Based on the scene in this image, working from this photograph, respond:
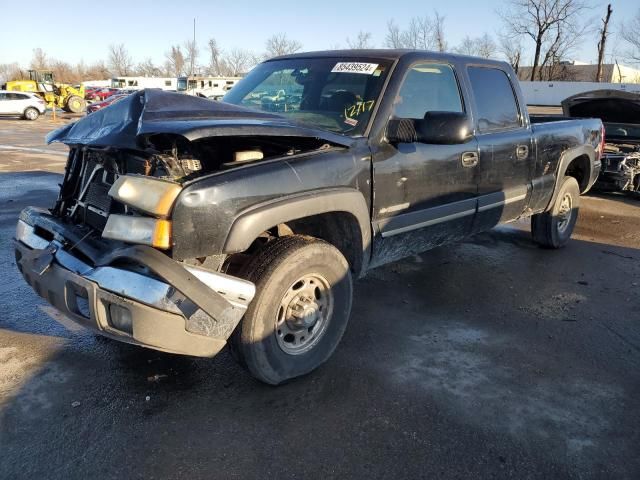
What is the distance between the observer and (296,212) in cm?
281

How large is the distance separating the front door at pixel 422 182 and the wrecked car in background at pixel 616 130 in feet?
18.5

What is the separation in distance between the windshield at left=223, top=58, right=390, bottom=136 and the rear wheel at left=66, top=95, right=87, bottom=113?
34449mm

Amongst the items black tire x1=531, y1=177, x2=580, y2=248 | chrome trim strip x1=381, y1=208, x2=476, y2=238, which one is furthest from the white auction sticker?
black tire x1=531, y1=177, x2=580, y2=248

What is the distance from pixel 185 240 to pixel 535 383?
2.24 metres

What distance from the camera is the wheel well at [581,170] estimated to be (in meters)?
6.06

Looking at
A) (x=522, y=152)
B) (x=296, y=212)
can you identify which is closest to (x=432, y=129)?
(x=296, y=212)

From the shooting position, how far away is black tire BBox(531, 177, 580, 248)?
19.1 feet

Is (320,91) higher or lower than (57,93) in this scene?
lower

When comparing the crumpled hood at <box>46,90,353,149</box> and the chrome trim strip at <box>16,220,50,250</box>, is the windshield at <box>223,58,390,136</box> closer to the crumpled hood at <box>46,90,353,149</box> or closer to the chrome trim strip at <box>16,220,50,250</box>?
the crumpled hood at <box>46,90,353,149</box>

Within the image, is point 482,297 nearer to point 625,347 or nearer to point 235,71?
point 625,347

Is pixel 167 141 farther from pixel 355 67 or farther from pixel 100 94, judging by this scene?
pixel 100 94

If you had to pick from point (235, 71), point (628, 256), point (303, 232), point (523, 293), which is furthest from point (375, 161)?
point (235, 71)

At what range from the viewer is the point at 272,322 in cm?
285

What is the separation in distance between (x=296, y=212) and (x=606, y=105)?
8349mm
